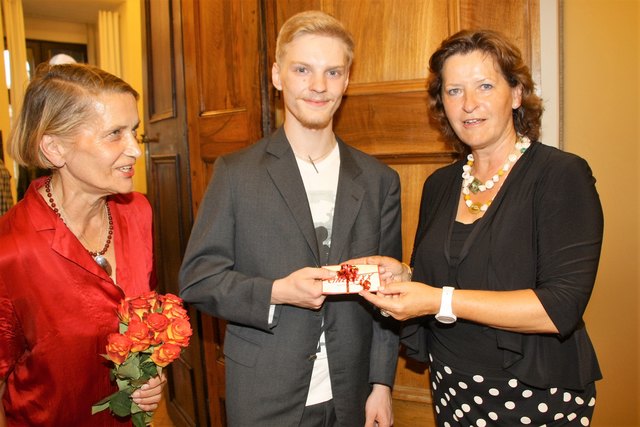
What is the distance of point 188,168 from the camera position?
2984 millimetres

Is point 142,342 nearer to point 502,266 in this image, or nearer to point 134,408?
point 134,408

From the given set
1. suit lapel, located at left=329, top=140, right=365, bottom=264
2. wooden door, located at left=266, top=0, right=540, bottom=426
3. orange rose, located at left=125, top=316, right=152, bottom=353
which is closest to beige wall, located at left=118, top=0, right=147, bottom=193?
wooden door, located at left=266, top=0, right=540, bottom=426

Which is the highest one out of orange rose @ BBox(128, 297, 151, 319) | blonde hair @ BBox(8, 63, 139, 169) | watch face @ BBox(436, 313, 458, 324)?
blonde hair @ BBox(8, 63, 139, 169)

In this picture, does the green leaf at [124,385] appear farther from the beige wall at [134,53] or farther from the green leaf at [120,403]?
the beige wall at [134,53]

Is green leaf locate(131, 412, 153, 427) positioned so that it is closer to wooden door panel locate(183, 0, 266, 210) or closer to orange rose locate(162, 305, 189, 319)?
orange rose locate(162, 305, 189, 319)

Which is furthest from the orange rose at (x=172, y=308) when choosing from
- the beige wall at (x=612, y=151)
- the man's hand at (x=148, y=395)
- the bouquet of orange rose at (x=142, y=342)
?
Answer: the beige wall at (x=612, y=151)

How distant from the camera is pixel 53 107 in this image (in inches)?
61.0

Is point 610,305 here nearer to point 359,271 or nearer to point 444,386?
point 444,386

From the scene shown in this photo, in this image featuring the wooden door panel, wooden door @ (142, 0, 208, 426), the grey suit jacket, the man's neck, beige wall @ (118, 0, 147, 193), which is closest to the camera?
the grey suit jacket

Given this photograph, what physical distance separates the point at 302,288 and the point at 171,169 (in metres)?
2.00

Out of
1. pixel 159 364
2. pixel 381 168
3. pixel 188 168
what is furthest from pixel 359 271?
pixel 188 168

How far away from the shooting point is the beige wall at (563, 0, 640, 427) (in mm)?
2131

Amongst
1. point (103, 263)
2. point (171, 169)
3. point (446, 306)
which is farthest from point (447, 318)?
point (171, 169)

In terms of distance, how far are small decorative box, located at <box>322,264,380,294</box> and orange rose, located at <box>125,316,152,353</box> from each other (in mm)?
496
